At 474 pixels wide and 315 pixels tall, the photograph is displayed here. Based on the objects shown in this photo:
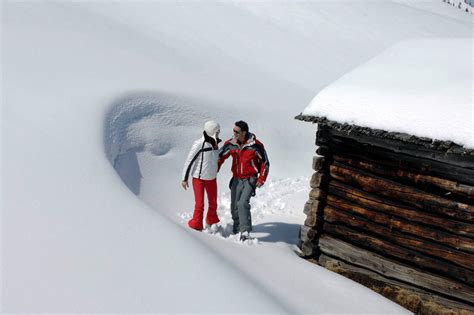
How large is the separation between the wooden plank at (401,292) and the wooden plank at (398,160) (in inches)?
58.0

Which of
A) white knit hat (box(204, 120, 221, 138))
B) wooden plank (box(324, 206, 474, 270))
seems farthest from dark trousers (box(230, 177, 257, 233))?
wooden plank (box(324, 206, 474, 270))

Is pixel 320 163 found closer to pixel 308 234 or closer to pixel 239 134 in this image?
pixel 308 234

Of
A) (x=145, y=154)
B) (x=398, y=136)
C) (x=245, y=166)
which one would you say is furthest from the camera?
(x=145, y=154)

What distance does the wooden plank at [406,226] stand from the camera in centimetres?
551

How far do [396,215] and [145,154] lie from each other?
191 inches

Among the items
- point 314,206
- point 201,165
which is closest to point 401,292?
point 314,206

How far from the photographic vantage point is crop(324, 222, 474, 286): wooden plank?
5.54 metres

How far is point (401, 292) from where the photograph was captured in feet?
19.6

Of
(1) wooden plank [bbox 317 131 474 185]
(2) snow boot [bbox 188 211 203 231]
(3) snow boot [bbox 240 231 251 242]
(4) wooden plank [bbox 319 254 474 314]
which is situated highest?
(1) wooden plank [bbox 317 131 474 185]

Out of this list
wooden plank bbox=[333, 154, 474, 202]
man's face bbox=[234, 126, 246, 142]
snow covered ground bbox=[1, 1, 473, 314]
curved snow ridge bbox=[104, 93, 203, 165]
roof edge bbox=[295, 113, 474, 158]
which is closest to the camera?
snow covered ground bbox=[1, 1, 473, 314]

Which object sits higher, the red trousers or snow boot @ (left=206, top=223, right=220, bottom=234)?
the red trousers

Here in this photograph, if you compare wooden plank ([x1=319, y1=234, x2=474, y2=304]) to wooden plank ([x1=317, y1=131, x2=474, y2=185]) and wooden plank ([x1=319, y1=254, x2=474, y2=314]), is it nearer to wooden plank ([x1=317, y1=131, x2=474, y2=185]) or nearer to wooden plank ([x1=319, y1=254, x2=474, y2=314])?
wooden plank ([x1=319, y1=254, x2=474, y2=314])

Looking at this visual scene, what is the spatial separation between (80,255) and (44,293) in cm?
59

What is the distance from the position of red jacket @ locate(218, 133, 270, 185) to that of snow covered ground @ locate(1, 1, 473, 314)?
0.99m
